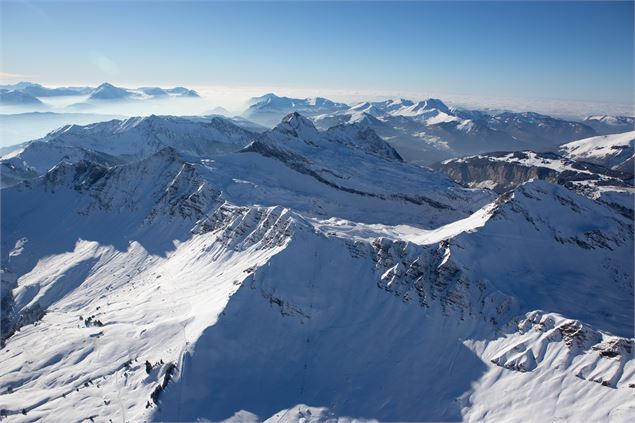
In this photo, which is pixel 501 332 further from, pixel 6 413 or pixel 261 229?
pixel 6 413

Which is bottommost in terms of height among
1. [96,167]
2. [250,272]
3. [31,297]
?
[31,297]

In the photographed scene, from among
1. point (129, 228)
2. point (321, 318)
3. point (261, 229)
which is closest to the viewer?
point (321, 318)

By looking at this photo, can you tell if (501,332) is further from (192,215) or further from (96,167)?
(96,167)

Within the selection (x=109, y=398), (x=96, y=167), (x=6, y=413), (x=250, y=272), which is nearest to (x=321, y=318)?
(x=250, y=272)

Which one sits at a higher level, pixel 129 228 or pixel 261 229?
pixel 261 229

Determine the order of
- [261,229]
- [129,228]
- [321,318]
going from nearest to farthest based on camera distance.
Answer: [321,318] → [261,229] → [129,228]

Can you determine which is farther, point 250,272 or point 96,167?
point 96,167
